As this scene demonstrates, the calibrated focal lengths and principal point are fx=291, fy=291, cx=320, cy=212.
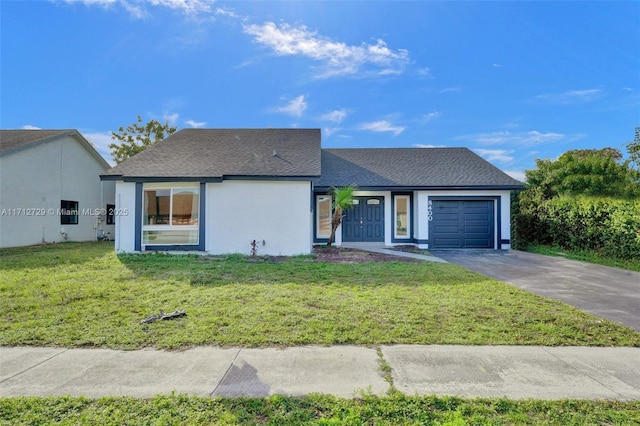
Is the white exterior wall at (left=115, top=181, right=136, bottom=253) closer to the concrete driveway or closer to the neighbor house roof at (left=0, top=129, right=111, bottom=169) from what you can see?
the neighbor house roof at (left=0, top=129, right=111, bottom=169)

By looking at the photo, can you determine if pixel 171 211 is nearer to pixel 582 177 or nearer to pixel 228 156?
pixel 228 156

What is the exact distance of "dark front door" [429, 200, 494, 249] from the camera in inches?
509

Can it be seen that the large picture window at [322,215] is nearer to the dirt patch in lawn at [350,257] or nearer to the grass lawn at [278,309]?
the dirt patch in lawn at [350,257]

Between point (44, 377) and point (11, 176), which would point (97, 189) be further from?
point (44, 377)

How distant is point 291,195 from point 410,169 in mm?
6748

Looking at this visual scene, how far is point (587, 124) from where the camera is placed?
50.6ft

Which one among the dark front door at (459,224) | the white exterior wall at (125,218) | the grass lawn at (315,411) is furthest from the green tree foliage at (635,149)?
the white exterior wall at (125,218)

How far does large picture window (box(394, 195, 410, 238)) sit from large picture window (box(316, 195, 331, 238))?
125 inches

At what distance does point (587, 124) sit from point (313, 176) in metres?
15.7

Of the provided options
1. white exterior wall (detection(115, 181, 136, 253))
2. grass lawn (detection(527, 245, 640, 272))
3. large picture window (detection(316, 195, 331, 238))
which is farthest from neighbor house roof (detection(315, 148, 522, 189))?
white exterior wall (detection(115, 181, 136, 253))

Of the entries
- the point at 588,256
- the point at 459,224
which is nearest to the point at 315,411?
the point at 588,256

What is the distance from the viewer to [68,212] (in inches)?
595

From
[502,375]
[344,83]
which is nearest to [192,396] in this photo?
[502,375]

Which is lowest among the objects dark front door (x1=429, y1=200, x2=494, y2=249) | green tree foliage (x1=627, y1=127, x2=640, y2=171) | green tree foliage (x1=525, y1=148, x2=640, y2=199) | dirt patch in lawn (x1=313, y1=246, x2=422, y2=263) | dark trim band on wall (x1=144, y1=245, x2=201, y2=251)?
dirt patch in lawn (x1=313, y1=246, x2=422, y2=263)
